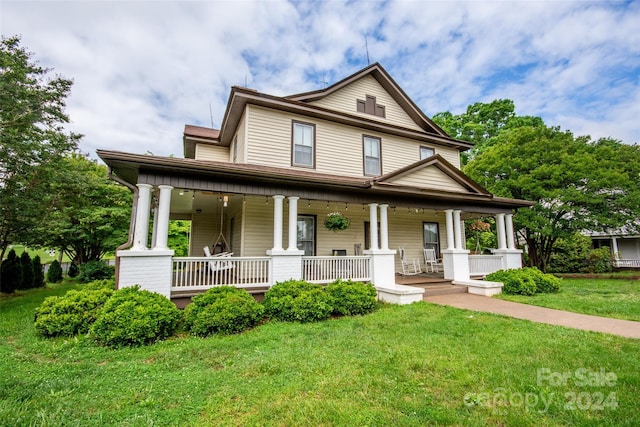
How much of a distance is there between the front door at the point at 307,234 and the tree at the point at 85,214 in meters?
8.31

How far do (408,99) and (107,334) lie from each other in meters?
12.6

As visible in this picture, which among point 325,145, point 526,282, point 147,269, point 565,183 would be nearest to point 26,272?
point 147,269

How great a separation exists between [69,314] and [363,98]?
446 inches

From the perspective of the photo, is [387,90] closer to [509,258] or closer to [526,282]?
[509,258]

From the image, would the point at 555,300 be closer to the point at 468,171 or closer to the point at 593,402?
the point at 593,402

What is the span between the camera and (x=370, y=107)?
467 inches

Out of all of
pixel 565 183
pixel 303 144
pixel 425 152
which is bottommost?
pixel 565 183

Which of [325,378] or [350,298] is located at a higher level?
[350,298]

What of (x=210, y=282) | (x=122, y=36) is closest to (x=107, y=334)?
(x=210, y=282)

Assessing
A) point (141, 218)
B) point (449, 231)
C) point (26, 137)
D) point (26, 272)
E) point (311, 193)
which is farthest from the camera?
point (26, 272)

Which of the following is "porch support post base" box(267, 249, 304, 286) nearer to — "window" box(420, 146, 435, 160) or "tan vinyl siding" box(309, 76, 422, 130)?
"tan vinyl siding" box(309, 76, 422, 130)

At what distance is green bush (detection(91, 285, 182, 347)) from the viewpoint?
15.7 ft

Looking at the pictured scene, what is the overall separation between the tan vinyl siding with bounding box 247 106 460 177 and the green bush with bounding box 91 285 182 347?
5.15m

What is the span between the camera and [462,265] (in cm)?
1007
